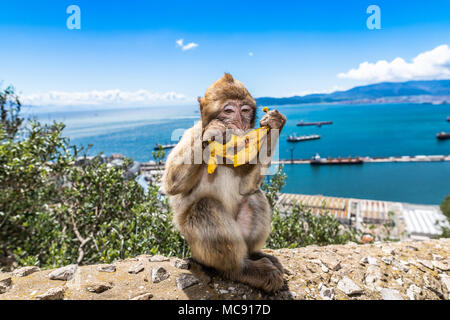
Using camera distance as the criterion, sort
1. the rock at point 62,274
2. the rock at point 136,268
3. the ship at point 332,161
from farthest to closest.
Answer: the ship at point 332,161
the rock at point 136,268
the rock at point 62,274

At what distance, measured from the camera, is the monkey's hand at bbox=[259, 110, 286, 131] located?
117 inches

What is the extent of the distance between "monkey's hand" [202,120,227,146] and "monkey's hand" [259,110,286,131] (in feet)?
1.61

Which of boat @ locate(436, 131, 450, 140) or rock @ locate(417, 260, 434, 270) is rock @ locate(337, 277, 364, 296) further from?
boat @ locate(436, 131, 450, 140)

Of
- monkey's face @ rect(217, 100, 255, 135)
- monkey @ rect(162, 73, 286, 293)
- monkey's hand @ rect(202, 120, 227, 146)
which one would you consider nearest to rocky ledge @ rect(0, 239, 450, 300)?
monkey @ rect(162, 73, 286, 293)

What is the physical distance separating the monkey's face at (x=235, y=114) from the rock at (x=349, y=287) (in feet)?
9.10

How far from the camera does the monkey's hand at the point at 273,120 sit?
2.98 meters

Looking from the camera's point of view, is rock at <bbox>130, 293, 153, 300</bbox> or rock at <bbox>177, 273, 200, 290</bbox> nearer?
rock at <bbox>130, 293, 153, 300</bbox>

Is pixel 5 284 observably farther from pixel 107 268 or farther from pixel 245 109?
pixel 245 109

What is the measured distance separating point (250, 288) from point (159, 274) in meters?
1.24

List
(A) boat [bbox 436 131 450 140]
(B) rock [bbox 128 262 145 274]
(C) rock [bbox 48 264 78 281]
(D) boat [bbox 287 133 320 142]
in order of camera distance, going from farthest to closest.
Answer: (D) boat [bbox 287 133 320 142] < (A) boat [bbox 436 131 450 140] < (B) rock [bbox 128 262 145 274] < (C) rock [bbox 48 264 78 281]

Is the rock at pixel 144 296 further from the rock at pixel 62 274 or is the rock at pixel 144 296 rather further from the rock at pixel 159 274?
the rock at pixel 62 274

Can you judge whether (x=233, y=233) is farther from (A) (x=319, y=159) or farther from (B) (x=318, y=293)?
(A) (x=319, y=159)

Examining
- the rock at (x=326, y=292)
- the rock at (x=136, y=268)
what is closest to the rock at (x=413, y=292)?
the rock at (x=326, y=292)
